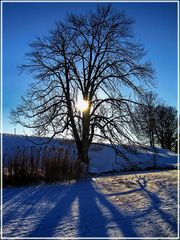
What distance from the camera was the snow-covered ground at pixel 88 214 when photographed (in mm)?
4750

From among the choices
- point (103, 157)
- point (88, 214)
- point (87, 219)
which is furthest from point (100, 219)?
point (103, 157)

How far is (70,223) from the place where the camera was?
5.25 metres

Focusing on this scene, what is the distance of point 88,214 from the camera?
19.6ft

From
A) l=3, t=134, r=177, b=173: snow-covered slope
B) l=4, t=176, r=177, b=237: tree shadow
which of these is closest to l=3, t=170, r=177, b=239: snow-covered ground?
l=4, t=176, r=177, b=237: tree shadow

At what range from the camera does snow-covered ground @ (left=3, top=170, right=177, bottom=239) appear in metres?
4.75

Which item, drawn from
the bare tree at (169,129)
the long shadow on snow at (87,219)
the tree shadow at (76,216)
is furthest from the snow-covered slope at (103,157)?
the long shadow on snow at (87,219)

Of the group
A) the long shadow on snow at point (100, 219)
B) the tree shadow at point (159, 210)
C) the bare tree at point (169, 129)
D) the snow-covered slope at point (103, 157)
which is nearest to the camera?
the long shadow on snow at point (100, 219)

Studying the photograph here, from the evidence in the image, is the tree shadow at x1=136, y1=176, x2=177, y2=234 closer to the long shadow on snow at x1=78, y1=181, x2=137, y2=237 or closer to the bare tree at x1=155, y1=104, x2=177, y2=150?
the long shadow on snow at x1=78, y1=181, x2=137, y2=237

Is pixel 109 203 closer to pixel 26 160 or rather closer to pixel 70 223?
pixel 70 223

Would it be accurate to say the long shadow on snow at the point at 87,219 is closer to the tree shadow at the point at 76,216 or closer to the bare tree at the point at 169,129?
the tree shadow at the point at 76,216

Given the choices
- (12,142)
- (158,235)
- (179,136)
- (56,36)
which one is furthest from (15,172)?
(179,136)

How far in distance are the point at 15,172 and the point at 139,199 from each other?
478cm

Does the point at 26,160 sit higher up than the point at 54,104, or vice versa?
the point at 54,104

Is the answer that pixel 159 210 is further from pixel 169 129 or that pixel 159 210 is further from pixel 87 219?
pixel 169 129
